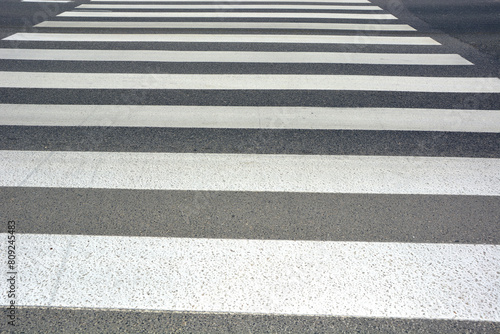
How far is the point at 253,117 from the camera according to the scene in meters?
4.50

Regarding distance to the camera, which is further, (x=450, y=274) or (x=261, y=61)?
(x=261, y=61)

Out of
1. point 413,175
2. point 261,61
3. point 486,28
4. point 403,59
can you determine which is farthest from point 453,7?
point 413,175

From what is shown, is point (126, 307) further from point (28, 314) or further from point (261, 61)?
point (261, 61)

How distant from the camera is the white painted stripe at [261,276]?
2.30 metres

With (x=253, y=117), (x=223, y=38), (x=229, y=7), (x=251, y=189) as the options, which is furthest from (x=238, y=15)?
(x=251, y=189)

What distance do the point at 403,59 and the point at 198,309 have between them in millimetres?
5315

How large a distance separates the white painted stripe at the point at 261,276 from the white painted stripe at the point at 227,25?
242 inches

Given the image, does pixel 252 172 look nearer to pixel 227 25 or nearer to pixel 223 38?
pixel 223 38

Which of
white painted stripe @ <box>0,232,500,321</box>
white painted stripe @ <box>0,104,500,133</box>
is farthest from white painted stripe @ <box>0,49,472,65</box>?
white painted stripe @ <box>0,232,500,321</box>

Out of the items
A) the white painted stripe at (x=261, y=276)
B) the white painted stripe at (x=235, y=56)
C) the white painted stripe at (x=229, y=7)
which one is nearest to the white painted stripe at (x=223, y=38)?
the white painted stripe at (x=235, y=56)

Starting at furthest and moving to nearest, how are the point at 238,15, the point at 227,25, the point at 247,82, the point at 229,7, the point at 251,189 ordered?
the point at 229,7 < the point at 238,15 < the point at 227,25 < the point at 247,82 < the point at 251,189

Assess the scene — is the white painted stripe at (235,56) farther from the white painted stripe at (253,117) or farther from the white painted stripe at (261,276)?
the white painted stripe at (261,276)

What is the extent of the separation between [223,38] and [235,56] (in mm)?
1089

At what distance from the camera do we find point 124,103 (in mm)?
4801
